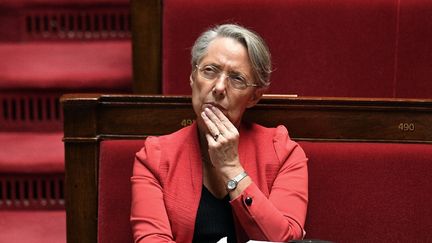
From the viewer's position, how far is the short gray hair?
56 centimetres

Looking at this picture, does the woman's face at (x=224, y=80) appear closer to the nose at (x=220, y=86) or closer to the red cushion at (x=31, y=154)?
the nose at (x=220, y=86)

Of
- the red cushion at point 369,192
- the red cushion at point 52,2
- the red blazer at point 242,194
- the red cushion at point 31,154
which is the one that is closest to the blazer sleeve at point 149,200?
the red blazer at point 242,194

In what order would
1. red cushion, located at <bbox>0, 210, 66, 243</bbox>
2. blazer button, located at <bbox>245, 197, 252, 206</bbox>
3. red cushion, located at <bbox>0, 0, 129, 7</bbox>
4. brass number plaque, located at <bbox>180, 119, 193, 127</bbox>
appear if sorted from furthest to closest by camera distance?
red cushion, located at <bbox>0, 0, 129, 7</bbox>, red cushion, located at <bbox>0, 210, 66, 243</bbox>, brass number plaque, located at <bbox>180, 119, 193, 127</bbox>, blazer button, located at <bbox>245, 197, 252, 206</bbox>

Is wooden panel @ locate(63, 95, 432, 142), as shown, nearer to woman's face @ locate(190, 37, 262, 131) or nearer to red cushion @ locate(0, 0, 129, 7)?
woman's face @ locate(190, 37, 262, 131)

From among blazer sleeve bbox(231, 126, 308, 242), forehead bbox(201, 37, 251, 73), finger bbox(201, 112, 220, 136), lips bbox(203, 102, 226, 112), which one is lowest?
blazer sleeve bbox(231, 126, 308, 242)

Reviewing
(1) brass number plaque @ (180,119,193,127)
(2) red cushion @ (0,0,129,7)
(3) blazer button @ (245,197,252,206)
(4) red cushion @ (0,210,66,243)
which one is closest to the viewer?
(3) blazer button @ (245,197,252,206)

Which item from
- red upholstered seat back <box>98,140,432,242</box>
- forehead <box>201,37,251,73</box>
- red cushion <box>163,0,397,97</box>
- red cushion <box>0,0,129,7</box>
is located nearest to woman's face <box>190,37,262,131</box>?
forehead <box>201,37,251,73</box>

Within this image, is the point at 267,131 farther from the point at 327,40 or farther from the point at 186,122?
the point at 327,40

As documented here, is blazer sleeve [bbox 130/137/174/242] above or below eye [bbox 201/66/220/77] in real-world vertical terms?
below

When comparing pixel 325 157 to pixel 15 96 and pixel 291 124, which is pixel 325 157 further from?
pixel 15 96

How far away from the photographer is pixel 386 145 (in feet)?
2.07

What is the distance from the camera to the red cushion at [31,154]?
80cm

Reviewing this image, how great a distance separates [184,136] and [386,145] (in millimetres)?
191

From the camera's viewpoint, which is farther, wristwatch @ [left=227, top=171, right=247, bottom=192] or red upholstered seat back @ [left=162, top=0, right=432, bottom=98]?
red upholstered seat back @ [left=162, top=0, right=432, bottom=98]
